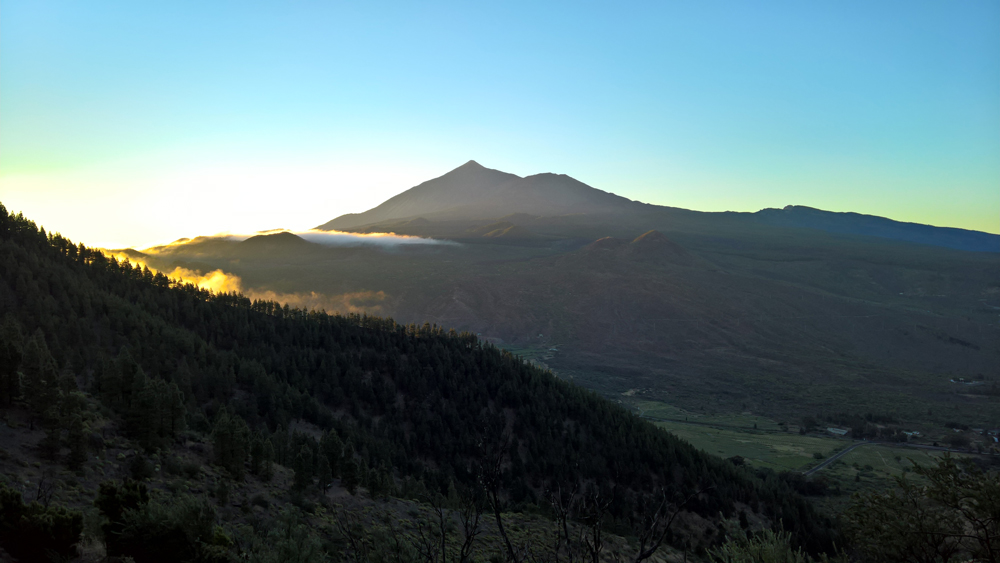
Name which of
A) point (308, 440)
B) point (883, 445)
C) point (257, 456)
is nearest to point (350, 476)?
point (257, 456)

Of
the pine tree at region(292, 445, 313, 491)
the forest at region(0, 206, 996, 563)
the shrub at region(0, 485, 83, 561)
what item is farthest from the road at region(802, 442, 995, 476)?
the shrub at region(0, 485, 83, 561)

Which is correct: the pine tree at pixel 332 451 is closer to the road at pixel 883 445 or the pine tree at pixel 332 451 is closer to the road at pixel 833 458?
the road at pixel 833 458

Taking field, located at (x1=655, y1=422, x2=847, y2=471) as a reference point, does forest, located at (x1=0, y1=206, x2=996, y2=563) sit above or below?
above

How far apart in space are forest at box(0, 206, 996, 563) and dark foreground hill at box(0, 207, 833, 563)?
0.20 metres

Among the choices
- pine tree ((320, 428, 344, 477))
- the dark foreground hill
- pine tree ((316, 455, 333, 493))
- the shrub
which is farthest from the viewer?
pine tree ((320, 428, 344, 477))

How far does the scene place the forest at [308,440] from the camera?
2073 centimetres

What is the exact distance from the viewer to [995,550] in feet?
60.7

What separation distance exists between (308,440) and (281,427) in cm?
387

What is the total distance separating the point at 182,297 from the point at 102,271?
1110cm

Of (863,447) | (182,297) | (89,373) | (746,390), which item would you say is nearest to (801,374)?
(746,390)

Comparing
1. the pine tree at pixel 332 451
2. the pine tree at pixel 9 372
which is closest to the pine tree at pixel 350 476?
the pine tree at pixel 332 451

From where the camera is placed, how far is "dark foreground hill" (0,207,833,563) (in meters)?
27.0

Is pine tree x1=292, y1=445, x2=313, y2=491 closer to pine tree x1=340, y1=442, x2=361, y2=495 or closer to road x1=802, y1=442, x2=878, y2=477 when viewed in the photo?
pine tree x1=340, y1=442, x2=361, y2=495

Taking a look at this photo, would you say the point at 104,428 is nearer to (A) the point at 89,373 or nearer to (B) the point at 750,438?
(A) the point at 89,373
